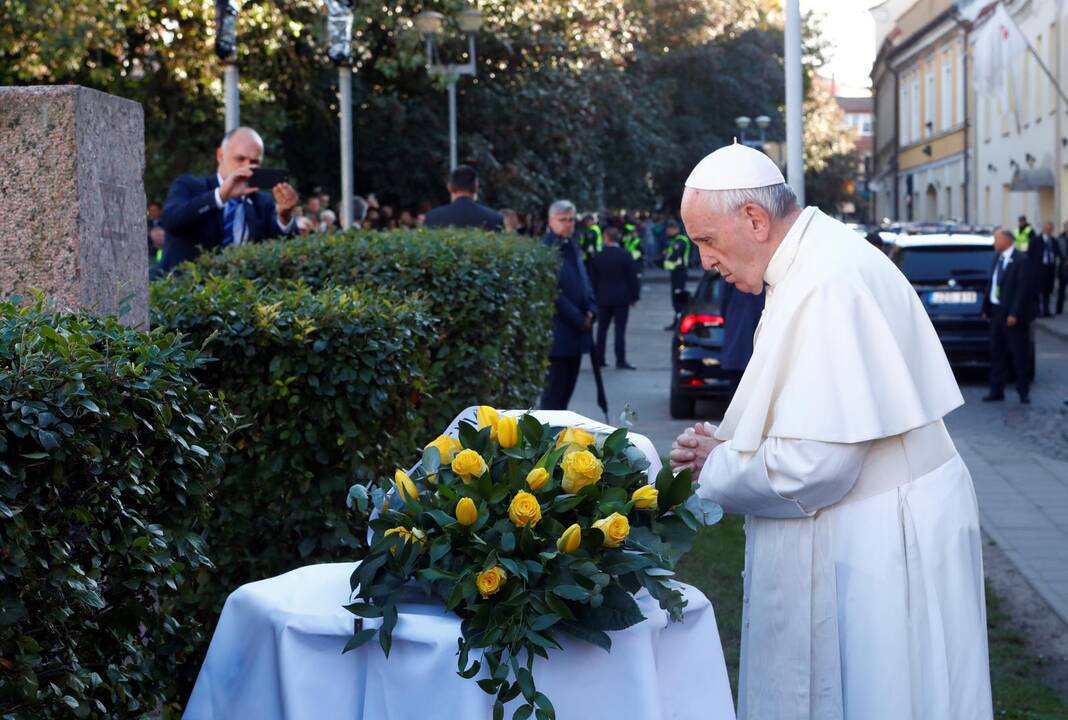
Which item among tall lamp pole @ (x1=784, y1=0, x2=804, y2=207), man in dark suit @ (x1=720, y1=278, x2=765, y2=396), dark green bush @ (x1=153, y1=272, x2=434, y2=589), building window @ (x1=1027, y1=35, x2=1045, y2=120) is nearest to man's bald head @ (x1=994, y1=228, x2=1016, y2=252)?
tall lamp pole @ (x1=784, y1=0, x2=804, y2=207)

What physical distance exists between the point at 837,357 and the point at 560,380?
8.97 m

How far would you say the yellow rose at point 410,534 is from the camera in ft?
10.3

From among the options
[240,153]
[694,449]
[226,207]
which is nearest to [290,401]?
[694,449]

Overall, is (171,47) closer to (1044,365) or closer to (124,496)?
(1044,365)

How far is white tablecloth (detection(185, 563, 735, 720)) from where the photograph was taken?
308cm

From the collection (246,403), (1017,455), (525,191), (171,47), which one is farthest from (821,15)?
(246,403)

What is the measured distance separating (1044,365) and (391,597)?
19309 millimetres

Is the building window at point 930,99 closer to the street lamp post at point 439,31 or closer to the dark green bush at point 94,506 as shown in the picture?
the street lamp post at point 439,31

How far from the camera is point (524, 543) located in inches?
121

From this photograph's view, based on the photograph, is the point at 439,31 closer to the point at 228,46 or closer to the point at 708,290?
the point at 708,290

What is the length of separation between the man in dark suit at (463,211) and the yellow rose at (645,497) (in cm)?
904

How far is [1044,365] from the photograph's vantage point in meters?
21.0

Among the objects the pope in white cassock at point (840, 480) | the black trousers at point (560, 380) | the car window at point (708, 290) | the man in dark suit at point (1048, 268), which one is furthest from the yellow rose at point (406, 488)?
the man in dark suit at point (1048, 268)

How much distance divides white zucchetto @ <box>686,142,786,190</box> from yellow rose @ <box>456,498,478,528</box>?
3.28 feet
